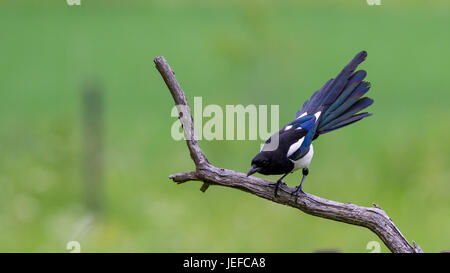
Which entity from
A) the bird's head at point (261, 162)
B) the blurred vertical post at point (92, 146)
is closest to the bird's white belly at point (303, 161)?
the bird's head at point (261, 162)

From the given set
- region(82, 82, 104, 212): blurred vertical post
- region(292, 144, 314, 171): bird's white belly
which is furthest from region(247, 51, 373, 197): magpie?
region(82, 82, 104, 212): blurred vertical post

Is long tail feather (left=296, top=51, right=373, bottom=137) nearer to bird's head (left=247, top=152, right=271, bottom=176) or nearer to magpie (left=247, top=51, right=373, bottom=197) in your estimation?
magpie (left=247, top=51, right=373, bottom=197)

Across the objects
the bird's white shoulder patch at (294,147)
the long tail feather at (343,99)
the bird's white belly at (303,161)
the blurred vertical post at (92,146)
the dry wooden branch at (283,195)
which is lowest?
the dry wooden branch at (283,195)

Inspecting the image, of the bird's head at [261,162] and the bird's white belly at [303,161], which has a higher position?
the bird's white belly at [303,161]

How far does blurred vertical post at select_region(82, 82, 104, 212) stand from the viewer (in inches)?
199

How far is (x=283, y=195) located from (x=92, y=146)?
3196 millimetres

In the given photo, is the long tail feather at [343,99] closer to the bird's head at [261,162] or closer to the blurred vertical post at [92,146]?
the bird's head at [261,162]

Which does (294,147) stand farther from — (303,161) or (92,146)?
(92,146)

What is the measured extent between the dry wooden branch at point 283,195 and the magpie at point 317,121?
0.05 meters

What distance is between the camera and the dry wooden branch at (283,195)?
2037 millimetres

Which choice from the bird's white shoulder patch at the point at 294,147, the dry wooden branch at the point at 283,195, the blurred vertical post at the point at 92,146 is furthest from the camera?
the blurred vertical post at the point at 92,146
